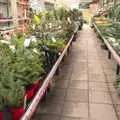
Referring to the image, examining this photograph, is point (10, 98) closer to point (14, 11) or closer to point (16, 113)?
point (16, 113)

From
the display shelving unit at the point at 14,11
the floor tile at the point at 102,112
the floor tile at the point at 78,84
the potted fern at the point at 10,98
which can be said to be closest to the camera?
the potted fern at the point at 10,98

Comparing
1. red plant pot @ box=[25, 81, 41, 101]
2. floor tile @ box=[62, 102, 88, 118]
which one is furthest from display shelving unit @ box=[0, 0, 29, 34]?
red plant pot @ box=[25, 81, 41, 101]

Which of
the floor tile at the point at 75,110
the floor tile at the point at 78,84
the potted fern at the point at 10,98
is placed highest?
the potted fern at the point at 10,98

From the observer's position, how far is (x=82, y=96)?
3.97m

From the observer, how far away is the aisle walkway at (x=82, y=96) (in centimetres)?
331

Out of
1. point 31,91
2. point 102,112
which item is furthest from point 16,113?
point 102,112

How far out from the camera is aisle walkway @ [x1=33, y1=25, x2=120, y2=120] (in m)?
3.31

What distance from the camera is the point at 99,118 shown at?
3191mm

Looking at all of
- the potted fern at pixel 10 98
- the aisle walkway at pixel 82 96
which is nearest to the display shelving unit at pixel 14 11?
the aisle walkway at pixel 82 96

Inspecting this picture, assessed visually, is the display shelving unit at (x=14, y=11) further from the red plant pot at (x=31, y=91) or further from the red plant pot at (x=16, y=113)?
the red plant pot at (x=16, y=113)

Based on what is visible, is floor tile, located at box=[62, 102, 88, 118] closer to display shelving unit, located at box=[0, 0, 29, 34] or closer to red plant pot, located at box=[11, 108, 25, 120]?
red plant pot, located at box=[11, 108, 25, 120]

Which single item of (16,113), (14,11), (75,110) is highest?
(14,11)

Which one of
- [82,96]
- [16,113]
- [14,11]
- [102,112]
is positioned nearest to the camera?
[16,113]

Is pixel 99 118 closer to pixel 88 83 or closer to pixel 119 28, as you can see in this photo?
pixel 88 83
